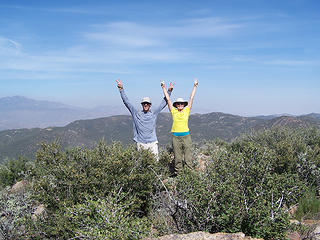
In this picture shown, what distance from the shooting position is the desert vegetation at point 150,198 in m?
3.43

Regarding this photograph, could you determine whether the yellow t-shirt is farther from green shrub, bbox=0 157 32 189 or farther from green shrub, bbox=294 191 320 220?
green shrub, bbox=0 157 32 189

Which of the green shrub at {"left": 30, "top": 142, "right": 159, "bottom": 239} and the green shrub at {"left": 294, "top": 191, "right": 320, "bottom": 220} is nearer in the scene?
the green shrub at {"left": 30, "top": 142, "right": 159, "bottom": 239}

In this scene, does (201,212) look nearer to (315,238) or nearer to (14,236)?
(315,238)

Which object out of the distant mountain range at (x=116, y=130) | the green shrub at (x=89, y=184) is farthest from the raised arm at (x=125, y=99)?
the distant mountain range at (x=116, y=130)

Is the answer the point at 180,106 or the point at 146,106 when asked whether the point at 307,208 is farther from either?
the point at 146,106

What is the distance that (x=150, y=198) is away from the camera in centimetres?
472

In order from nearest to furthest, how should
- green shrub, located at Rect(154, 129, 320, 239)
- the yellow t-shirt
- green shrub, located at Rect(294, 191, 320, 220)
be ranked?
green shrub, located at Rect(154, 129, 320, 239) < green shrub, located at Rect(294, 191, 320, 220) < the yellow t-shirt

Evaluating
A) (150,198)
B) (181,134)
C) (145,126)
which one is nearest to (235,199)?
(150,198)

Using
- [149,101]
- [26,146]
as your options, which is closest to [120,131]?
[26,146]

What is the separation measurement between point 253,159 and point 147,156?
8.21 ft

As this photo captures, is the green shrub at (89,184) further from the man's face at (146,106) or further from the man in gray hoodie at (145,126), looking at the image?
the man's face at (146,106)

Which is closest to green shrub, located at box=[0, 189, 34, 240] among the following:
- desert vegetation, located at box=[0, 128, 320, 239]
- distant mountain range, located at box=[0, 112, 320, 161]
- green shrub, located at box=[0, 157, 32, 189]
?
desert vegetation, located at box=[0, 128, 320, 239]

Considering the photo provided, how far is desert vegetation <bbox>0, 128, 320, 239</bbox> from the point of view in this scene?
135 inches

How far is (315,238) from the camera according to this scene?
331 cm
